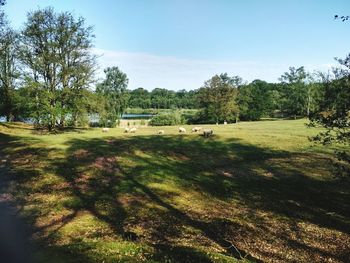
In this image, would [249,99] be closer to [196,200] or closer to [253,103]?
[253,103]

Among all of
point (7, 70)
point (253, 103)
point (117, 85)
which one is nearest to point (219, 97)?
point (253, 103)

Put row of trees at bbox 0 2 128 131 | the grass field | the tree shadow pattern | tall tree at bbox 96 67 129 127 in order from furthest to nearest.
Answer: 1. tall tree at bbox 96 67 129 127
2. row of trees at bbox 0 2 128 131
3. the tree shadow pattern
4. the grass field

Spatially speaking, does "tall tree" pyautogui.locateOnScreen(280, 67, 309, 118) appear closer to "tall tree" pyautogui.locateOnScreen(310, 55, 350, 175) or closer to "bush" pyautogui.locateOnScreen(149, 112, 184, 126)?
"bush" pyautogui.locateOnScreen(149, 112, 184, 126)

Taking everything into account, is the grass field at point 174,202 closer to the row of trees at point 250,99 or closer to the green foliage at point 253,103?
the row of trees at point 250,99

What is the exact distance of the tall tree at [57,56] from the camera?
59.2m

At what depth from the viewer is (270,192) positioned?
25.9 meters

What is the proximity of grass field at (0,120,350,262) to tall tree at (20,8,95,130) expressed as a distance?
18815 mm

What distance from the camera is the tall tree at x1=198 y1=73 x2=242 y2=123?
109688 millimetres

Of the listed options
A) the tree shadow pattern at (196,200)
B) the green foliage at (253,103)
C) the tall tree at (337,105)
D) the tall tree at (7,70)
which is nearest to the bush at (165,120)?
the green foliage at (253,103)

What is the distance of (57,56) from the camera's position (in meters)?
60.2

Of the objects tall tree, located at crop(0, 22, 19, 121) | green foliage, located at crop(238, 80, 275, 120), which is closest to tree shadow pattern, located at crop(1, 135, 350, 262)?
tall tree, located at crop(0, 22, 19, 121)

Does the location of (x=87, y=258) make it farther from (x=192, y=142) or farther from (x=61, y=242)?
(x=192, y=142)

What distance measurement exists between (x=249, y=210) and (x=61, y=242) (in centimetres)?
1136

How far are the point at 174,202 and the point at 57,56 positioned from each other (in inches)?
1776
